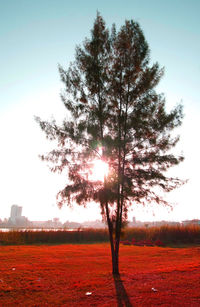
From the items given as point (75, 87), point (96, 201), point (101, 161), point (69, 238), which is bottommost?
point (69, 238)

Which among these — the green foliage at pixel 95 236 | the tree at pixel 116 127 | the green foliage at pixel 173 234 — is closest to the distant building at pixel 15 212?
the green foliage at pixel 95 236

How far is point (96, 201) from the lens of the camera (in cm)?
811

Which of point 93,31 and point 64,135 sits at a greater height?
point 93,31

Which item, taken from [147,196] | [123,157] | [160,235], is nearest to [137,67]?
[123,157]

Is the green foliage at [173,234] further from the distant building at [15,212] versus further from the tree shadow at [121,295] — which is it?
the distant building at [15,212]

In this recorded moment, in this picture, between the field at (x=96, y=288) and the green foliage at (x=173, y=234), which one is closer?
the field at (x=96, y=288)

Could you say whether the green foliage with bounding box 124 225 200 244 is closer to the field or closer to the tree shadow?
the field

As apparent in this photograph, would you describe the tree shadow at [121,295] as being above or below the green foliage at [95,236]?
above

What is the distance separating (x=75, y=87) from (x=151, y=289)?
299 inches

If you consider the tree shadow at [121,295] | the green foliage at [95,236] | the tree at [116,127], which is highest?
the tree at [116,127]

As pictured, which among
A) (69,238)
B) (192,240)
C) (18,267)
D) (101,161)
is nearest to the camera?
(18,267)

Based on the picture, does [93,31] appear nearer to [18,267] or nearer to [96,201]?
[96,201]

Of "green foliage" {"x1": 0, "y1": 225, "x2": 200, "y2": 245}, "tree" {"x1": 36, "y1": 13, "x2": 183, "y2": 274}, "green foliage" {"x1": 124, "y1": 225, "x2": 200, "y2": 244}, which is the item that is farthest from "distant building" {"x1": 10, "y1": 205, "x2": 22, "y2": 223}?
"tree" {"x1": 36, "y1": 13, "x2": 183, "y2": 274}

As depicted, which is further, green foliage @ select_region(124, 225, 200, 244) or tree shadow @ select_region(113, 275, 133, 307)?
green foliage @ select_region(124, 225, 200, 244)
